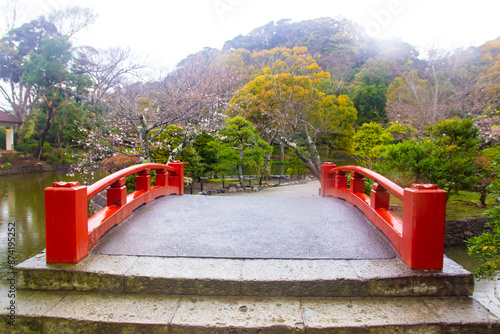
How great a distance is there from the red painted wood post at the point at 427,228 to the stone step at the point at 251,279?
86 mm

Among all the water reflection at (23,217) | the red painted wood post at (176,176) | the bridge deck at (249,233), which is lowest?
the water reflection at (23,217)

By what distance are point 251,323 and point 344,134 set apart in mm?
24430

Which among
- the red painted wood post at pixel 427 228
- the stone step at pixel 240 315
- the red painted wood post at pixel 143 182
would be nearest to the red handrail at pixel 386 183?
the red painted wood post at pixel 427 228

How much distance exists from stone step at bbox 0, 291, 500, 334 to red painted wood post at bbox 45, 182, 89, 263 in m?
0.32

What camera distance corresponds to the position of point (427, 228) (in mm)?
2531

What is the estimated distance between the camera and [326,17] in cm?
5091

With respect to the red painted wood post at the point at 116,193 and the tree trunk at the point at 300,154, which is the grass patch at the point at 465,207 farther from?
the red painted wood post at the point at 116,193

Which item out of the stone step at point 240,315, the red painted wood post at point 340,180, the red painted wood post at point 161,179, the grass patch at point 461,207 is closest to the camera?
the stone step at point 240,315

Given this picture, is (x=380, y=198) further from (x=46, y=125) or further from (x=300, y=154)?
(x=46, y=125)

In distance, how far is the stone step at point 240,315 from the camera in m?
2.15

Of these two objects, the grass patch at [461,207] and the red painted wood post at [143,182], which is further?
the grass patch at [461,207]

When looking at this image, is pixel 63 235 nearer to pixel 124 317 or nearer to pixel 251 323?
pixel 124 317

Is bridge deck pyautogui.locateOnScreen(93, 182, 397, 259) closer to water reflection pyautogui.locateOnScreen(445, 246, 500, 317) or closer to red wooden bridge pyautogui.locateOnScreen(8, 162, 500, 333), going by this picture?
red wooden bridge pyautogui.locateOnScreen(8, 162, 500, 333)

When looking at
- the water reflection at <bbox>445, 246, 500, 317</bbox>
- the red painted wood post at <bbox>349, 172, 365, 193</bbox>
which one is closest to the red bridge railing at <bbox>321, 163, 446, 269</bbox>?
the water reflection at <bbox>445, 246, 500, 317</bbox>
